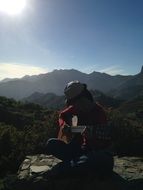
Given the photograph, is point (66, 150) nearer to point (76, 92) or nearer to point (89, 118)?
point (89, 118)

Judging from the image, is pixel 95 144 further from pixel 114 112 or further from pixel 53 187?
pixel 114 112

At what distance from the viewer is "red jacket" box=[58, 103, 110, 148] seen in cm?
570

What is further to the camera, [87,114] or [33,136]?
[33,136]

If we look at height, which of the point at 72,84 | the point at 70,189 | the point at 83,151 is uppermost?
the point at 72,84

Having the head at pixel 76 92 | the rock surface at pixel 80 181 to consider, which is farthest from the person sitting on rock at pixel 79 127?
the rock surface at pixel 80 181

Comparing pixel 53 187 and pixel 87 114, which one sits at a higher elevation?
pixel 87 114

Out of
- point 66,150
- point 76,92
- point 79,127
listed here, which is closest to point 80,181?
point 66,150

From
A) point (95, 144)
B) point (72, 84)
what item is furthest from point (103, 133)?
point (72, 84)

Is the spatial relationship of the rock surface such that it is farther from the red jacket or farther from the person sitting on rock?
the red jacket

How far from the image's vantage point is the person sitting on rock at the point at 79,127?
5.73 meters

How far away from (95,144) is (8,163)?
12.4 feet

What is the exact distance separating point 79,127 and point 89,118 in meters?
0.29

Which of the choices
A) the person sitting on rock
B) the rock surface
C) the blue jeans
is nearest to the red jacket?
the person sitting on rock

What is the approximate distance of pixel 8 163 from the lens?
8742 millimetres
